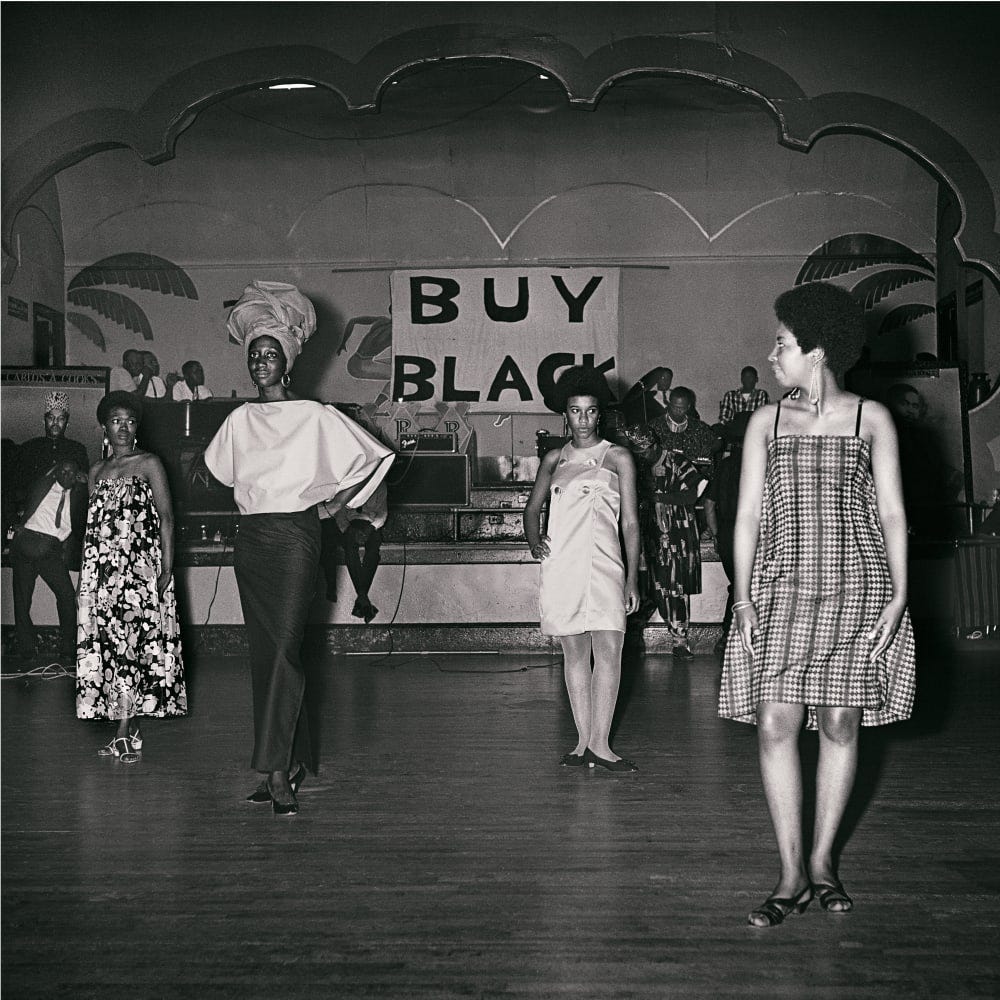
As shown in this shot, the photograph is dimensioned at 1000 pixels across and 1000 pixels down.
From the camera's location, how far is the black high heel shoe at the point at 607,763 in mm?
4391

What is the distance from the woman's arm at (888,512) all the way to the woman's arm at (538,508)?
6.02ft

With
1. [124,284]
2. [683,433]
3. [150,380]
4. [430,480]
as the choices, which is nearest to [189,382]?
[150,380]

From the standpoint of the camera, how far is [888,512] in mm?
2732

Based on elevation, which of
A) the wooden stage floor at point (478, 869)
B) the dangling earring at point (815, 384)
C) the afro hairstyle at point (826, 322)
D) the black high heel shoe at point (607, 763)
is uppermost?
the afro hairstyle at point (826, 322)

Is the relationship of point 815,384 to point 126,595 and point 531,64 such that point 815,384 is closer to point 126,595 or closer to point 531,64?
point 126,595

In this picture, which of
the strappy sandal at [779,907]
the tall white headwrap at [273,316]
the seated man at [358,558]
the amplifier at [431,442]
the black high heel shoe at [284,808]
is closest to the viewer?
the strappy sandal at [779,907]

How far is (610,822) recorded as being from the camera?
365 centimetres

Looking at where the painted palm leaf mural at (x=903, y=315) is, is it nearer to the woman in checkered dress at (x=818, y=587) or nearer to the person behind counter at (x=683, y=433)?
the person behind counter at (x=683, y=433)

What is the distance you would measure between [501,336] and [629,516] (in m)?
6.29

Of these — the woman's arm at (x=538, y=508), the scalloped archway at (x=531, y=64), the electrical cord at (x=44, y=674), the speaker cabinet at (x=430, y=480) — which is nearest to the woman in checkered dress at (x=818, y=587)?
the woman's arm at (x=538, y=508)

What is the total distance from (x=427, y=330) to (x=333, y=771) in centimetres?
668

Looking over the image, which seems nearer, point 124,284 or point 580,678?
point 580,678

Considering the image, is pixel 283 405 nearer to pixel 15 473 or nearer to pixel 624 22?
pixel 624 22

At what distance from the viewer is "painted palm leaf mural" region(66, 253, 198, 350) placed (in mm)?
11555
